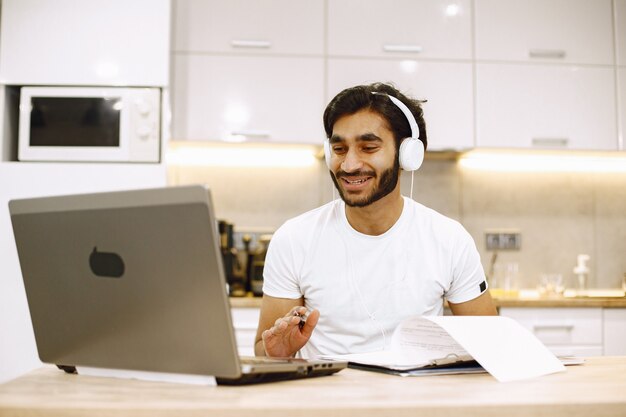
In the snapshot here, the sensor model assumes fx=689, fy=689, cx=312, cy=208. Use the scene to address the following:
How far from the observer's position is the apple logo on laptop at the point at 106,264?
901mm

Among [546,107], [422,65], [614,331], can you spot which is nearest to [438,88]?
[422,65]

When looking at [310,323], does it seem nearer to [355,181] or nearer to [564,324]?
[355,181]

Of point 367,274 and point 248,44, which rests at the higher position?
point 248,44

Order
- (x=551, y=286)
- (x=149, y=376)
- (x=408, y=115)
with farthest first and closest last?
(x=551, y=286)
(x=408, y=115)
(x=149, y=376)

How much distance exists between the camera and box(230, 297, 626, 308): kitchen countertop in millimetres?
2709

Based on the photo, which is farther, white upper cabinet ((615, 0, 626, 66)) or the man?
white upper cabinet ((615, 0, 626, 66))

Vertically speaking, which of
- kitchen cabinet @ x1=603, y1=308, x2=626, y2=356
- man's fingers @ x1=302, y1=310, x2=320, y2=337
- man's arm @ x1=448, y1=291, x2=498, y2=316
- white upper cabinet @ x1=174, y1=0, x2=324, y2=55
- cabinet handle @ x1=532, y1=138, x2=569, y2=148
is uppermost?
white upper cabinet @ x1=174, y1=0, x2=324, y2=55

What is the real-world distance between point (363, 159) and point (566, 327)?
151 centimetres

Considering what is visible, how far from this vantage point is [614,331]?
9.28ft

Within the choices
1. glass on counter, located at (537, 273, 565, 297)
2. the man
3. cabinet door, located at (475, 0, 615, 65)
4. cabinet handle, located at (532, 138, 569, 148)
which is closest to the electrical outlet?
glass on counter, located at (537, 273, 565, 297)

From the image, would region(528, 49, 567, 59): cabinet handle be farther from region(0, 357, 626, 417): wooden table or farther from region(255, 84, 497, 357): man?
region(0, 357, 626, 417): wooden table

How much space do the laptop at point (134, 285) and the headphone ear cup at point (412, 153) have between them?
0.81 m

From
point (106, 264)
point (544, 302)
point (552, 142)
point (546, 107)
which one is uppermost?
point (546, 107)

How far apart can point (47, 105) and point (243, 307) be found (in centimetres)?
111
